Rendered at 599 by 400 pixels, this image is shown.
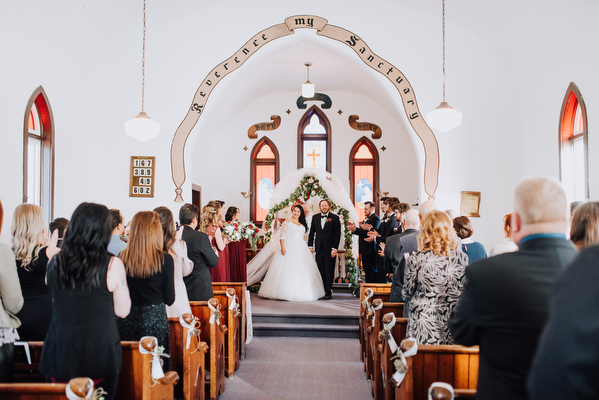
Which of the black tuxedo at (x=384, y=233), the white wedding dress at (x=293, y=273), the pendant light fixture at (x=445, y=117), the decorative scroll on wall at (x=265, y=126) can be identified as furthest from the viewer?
the decorative scroll on wall at (x=265, y=126)

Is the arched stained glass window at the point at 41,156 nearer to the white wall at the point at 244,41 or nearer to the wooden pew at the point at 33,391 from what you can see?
the white wall at the point at 244,41

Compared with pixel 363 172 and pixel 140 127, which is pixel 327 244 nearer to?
pixel 140 127

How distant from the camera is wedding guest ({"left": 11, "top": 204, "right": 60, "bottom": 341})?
3.12 metres

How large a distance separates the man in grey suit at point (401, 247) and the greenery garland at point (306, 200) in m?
3.68

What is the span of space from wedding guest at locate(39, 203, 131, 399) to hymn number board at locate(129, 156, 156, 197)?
215 inches

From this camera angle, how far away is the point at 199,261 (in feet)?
14.8

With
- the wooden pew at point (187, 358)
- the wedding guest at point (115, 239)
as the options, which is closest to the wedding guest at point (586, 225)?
the wooden pew at point (187, 358)

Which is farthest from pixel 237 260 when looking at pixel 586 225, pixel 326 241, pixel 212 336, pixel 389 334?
pixel 586 225

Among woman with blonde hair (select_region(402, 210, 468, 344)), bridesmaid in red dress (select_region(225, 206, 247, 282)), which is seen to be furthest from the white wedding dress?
woman with blonde hair (select_region(402, 210, 468, 344))

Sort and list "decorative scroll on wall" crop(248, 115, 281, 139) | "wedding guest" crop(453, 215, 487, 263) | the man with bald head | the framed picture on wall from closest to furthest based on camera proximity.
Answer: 1. the man with bald head
2. "wedding guest" crop(453, 215, 487, 263)
3. the framed picture on wall
4. "decorative scroll on wall" crop(248, 115, 281, 139)

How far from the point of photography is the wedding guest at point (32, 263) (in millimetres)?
3121

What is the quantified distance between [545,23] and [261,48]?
3923 mm

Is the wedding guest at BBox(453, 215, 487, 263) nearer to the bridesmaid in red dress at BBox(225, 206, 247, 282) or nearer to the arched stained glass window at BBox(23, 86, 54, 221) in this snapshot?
the bridesmaid in red dress at BBox(225, 206, 247, 282)

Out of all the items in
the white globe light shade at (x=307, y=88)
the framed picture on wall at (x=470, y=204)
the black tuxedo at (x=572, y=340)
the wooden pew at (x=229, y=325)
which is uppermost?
the white globe light shade at (x=307, y=88)
